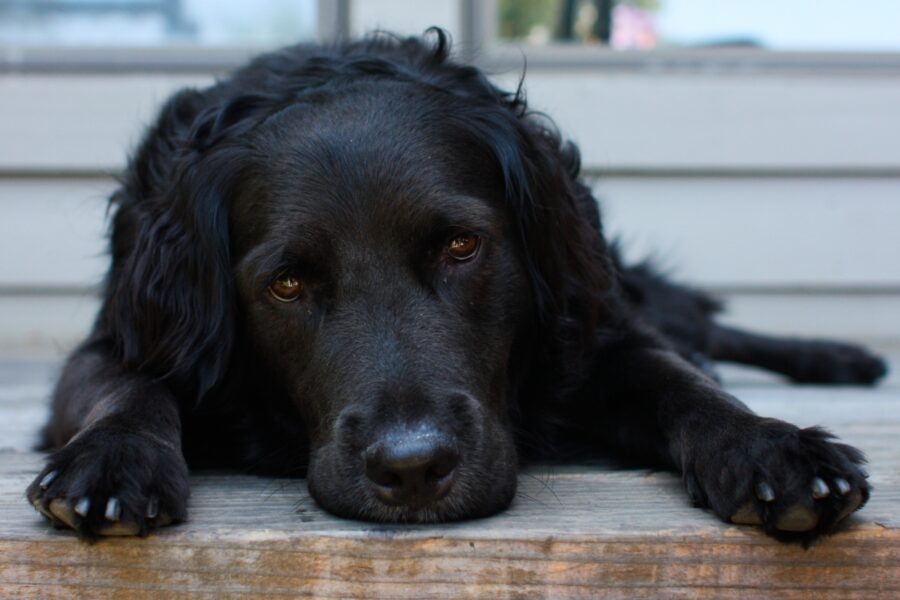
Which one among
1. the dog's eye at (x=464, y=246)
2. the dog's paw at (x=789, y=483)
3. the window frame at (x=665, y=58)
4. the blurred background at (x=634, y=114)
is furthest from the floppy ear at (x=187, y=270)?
the window frame at (x=665, y=58)

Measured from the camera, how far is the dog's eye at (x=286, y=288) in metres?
2.23

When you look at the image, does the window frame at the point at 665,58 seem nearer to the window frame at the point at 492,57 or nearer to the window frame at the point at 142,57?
the window frame at the point at 492,57

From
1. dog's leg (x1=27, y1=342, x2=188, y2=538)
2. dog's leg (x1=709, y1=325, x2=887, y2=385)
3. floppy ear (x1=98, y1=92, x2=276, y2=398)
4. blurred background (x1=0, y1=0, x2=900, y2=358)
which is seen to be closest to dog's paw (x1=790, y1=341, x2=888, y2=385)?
dog's leg (x1=709, y1=325, x2=887, y2=385)

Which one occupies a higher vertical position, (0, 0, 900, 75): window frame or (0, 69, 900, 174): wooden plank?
(0, 0, 900, 75): window frame

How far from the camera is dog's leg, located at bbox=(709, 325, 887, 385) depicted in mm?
4051

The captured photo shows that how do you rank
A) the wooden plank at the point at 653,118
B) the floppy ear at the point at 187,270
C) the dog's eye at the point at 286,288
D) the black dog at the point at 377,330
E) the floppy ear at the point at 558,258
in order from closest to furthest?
the black dog at the point at 377,330 < the dog's eye at the point at 286,288 < the floppy ear at the point at 187,270 < the floppy ear at the point at 558,258 < the wooden plank at the point at 653,118

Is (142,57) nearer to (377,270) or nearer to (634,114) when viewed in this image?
(634,114)

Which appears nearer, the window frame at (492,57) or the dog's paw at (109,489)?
the dog's paw at (109,489)

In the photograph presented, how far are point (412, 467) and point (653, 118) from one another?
3.33 meters

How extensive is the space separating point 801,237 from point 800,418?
87.2 inches

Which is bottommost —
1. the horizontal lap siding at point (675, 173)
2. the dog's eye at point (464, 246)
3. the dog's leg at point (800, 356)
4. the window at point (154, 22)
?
the dog's leg at point (800, 356)

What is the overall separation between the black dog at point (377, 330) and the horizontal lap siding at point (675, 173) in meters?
1.92

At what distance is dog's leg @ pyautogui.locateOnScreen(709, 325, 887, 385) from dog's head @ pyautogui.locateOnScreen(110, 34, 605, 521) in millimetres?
1704

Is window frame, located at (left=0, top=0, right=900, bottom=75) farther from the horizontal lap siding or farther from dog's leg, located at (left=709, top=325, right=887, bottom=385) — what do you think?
dog's leg, located at (left=709, top=325, right=887, bottom=385)
